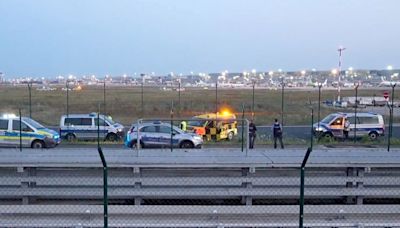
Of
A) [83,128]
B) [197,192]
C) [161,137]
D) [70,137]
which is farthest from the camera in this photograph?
[70,137]

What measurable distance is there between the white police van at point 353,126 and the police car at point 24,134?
13.3m

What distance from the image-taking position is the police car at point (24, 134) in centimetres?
1755

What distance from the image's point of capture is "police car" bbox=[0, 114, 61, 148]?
1755cm

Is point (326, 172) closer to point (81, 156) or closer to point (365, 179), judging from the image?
point (365, 179)

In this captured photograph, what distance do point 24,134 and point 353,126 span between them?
16.0 metres

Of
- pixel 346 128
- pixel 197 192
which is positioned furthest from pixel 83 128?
pixel 197 192

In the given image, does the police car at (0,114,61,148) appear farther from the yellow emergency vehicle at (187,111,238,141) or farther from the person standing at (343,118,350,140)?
the person standing at (343,118,350,140)

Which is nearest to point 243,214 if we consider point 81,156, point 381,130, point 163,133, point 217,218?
point 217,218

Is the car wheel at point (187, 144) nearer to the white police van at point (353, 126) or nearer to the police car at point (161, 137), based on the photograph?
the police car at point (161, 137)

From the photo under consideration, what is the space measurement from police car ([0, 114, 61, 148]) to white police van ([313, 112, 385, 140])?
522 inches

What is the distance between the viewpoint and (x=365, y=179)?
8656 millimetres

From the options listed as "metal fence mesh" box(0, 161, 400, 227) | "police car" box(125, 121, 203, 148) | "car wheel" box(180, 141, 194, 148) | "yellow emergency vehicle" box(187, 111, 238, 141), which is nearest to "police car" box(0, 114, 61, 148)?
"police car" box(125, 121, 203, 148)

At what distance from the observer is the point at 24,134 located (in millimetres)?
17766

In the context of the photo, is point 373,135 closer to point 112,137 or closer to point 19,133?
point 112,137
